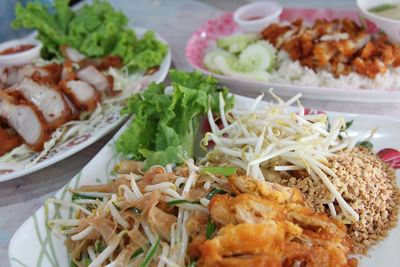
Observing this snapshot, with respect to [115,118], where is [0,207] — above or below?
below

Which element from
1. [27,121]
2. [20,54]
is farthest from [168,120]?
[20,54]

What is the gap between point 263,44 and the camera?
3383 millimetres

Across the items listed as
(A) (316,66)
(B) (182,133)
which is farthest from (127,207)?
(A) (316,66)

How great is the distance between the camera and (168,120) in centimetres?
222

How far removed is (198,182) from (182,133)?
0.49m

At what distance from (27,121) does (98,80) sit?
736 mm

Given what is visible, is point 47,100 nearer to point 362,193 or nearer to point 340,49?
point 362,193

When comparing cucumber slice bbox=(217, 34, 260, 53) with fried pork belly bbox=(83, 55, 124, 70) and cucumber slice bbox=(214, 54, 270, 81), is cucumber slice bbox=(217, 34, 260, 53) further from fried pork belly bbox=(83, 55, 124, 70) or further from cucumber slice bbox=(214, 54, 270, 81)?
fried pork belly bbox=(83, 55, 124, 70)

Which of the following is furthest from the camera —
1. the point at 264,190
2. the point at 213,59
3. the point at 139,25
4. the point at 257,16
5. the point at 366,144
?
the point at 139,25

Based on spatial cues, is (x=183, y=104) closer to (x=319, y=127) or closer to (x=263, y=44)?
(x=319, y=127)

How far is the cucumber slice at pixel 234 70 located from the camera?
9.79 feet

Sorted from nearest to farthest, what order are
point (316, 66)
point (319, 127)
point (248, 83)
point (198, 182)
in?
point (198, 182) → point (319, 127) → point (248, 83) → point (316, 66)

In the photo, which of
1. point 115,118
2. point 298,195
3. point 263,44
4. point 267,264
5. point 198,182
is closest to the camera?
point 267,264

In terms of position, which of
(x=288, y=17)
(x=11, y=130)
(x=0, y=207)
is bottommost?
(x=0, y=207)
